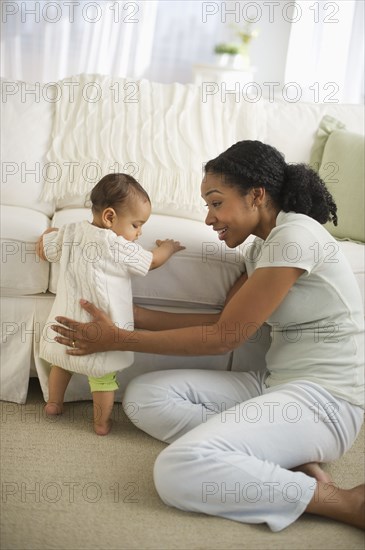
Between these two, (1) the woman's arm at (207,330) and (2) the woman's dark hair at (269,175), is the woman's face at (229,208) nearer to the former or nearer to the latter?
(2) the woman's dark hair at (269,175)

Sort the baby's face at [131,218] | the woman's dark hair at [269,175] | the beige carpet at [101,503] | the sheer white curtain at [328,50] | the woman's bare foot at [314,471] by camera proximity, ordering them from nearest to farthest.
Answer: the beige carpet at [101,503], the woman's bare foot at [314,471], the woman's dark hair at [269,175], the baby's face at [131,218], the sheer white curtain at [328,50]

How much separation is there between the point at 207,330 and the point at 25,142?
1064mm

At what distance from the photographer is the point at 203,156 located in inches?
99.0

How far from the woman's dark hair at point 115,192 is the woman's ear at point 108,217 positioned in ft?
0.04

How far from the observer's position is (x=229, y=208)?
1.85 metres

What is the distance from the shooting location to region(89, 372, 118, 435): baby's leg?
6.49ft

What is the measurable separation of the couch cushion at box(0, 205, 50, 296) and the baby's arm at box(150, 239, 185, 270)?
0.30 metres

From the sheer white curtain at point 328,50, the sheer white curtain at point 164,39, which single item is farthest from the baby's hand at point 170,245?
the sheer white curtain at point 164,39

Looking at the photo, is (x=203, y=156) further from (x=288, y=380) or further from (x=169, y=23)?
(x=169, y=23)

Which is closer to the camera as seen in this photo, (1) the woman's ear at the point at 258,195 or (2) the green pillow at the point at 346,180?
(1) the woman's ear at the point at 258,195

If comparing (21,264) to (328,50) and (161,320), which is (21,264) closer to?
(161,320)

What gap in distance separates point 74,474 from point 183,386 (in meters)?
0.36

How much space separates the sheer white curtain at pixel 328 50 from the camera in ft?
15.3

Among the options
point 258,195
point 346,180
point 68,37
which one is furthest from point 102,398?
point 68,37
